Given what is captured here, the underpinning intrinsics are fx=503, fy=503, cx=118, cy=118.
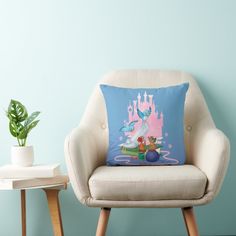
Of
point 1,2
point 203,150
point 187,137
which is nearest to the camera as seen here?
point 203,150

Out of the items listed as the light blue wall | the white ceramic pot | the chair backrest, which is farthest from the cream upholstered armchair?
the light blue wall

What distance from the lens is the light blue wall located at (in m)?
2.40

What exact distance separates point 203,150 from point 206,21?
2.46ft

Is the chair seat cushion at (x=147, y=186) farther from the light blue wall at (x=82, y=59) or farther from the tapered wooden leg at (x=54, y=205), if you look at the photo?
the light blue wall at (x=82, y=59)

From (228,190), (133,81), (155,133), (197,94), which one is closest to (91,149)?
(155,133)

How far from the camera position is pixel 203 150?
198cm

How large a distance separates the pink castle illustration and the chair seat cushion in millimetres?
279

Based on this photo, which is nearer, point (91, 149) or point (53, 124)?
point (91, 149)

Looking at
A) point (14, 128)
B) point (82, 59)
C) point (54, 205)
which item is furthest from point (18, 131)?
point (82, 59)

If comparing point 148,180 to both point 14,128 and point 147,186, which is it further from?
point 14,128

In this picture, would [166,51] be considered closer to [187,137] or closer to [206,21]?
[206,21]

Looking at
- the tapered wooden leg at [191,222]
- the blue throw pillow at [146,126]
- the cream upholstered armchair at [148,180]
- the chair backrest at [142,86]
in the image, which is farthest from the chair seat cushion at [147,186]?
the chair backrest at [142,86]

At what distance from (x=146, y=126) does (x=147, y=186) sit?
34cm

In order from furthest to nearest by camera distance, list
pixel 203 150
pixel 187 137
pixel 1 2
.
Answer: pixel 1 2 → pixel 187 137 → pixel 203 150
